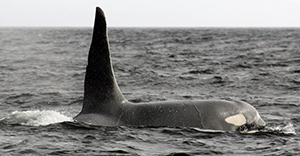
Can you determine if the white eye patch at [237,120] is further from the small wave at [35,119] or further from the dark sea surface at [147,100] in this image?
the small wave at [35,119]

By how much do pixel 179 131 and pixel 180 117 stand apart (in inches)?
10.7

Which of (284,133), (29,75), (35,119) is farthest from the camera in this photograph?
(29,75)

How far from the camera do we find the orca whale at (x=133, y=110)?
739 cm

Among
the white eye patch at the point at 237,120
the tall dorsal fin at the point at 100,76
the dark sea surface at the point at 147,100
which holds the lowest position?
the dark sea surface at the point at 147,100

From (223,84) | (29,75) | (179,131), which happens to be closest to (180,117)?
(179,131)

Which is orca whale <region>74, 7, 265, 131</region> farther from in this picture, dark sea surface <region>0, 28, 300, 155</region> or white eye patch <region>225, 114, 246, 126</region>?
dark sea surface <region>0, 28, 300, 155</region>

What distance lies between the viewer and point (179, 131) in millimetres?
7371

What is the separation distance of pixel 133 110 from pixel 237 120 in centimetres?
210

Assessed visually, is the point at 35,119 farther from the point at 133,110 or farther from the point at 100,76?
the point at 133,110

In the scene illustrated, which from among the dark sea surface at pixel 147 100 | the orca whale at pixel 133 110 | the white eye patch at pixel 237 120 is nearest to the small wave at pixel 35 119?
the dark sea surface at pixel 147 100

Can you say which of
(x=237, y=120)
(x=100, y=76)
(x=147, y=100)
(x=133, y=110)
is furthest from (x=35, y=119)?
(x=147, y=100)

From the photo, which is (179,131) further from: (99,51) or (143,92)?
(143,92)

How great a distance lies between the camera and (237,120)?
7590 millimetres

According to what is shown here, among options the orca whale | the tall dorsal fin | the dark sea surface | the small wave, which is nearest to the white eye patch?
the orca whale
